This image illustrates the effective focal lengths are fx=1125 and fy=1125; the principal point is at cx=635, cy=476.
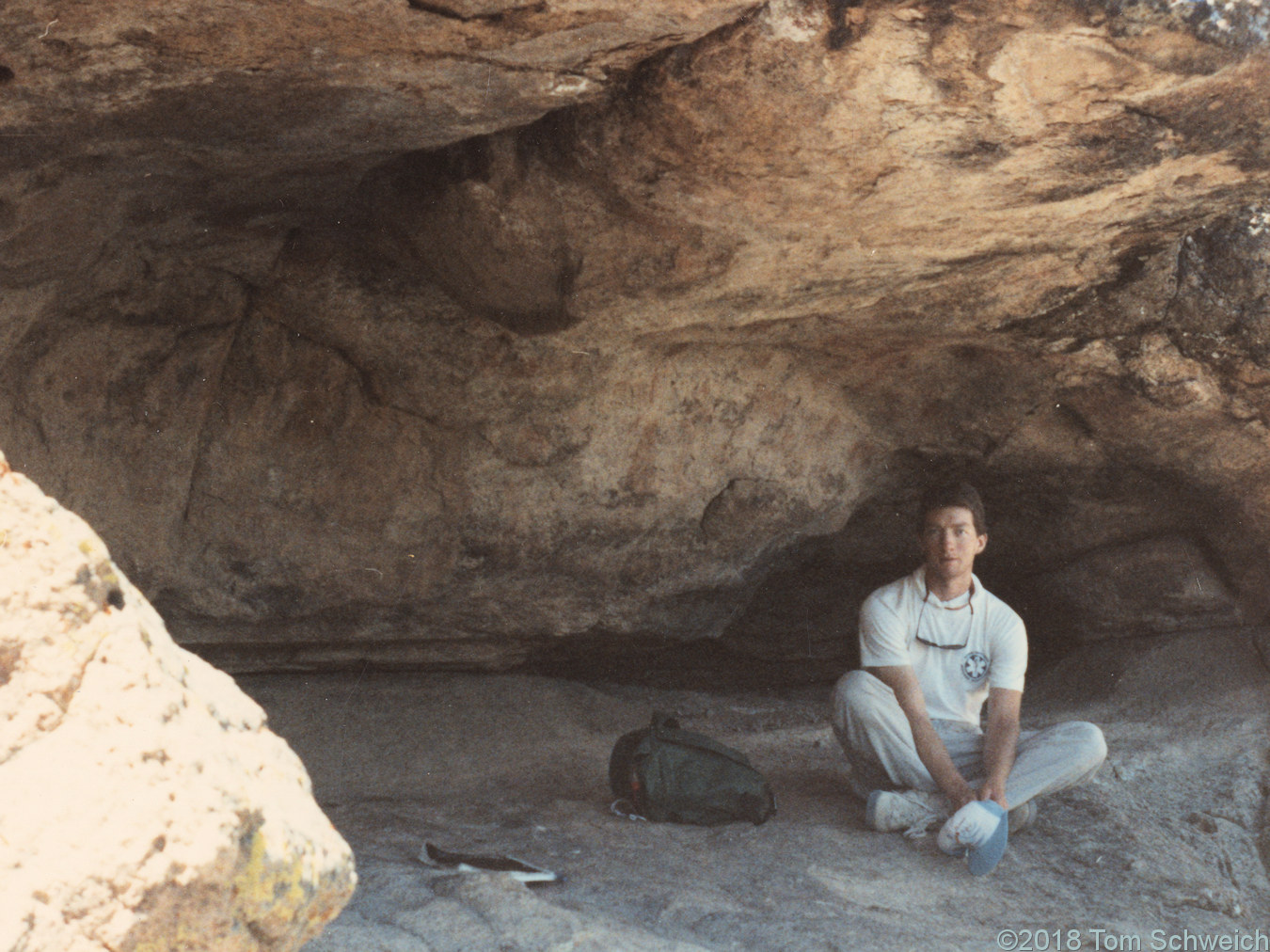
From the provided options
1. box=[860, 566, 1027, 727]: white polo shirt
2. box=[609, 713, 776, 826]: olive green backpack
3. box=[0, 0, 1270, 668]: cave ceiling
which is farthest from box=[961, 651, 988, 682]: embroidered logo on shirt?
box=[0, 0, 1270, 668]: cave ceiling

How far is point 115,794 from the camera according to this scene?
3.80ft

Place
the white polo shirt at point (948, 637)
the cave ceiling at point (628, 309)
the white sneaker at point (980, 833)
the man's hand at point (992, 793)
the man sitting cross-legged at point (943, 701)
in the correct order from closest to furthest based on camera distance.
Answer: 1. the cave ceiling at point (628, 309)
2. the white sneaker at point (980, 833)
3. the man's hand at point (992, 793)
4. the man sitting cross-legged at point (943, 701)
5. the white polo shirt at point (948, 637)

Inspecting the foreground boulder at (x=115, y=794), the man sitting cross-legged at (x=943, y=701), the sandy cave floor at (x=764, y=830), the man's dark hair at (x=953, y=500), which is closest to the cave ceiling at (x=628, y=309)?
the sandy cave floor at (x=764, y=830)

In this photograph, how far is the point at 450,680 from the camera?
432 centimetres

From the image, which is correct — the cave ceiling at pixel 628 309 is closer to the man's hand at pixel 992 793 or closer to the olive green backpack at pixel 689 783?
the olive green backpack at pixel 689 783

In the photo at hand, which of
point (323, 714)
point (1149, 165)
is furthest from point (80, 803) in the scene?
point (323, 714)

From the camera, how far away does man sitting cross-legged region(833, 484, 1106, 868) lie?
2975mm

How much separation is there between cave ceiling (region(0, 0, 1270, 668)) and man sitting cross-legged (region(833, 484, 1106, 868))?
2.53 ft

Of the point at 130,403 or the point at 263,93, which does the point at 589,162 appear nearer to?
the point at 263,93

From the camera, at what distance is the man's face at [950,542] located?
3.18 meters

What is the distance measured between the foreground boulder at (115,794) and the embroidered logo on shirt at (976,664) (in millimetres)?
2238

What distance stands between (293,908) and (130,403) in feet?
7.92

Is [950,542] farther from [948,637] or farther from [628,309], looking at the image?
[628,309]

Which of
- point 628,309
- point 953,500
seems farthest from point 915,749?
point 628,309
